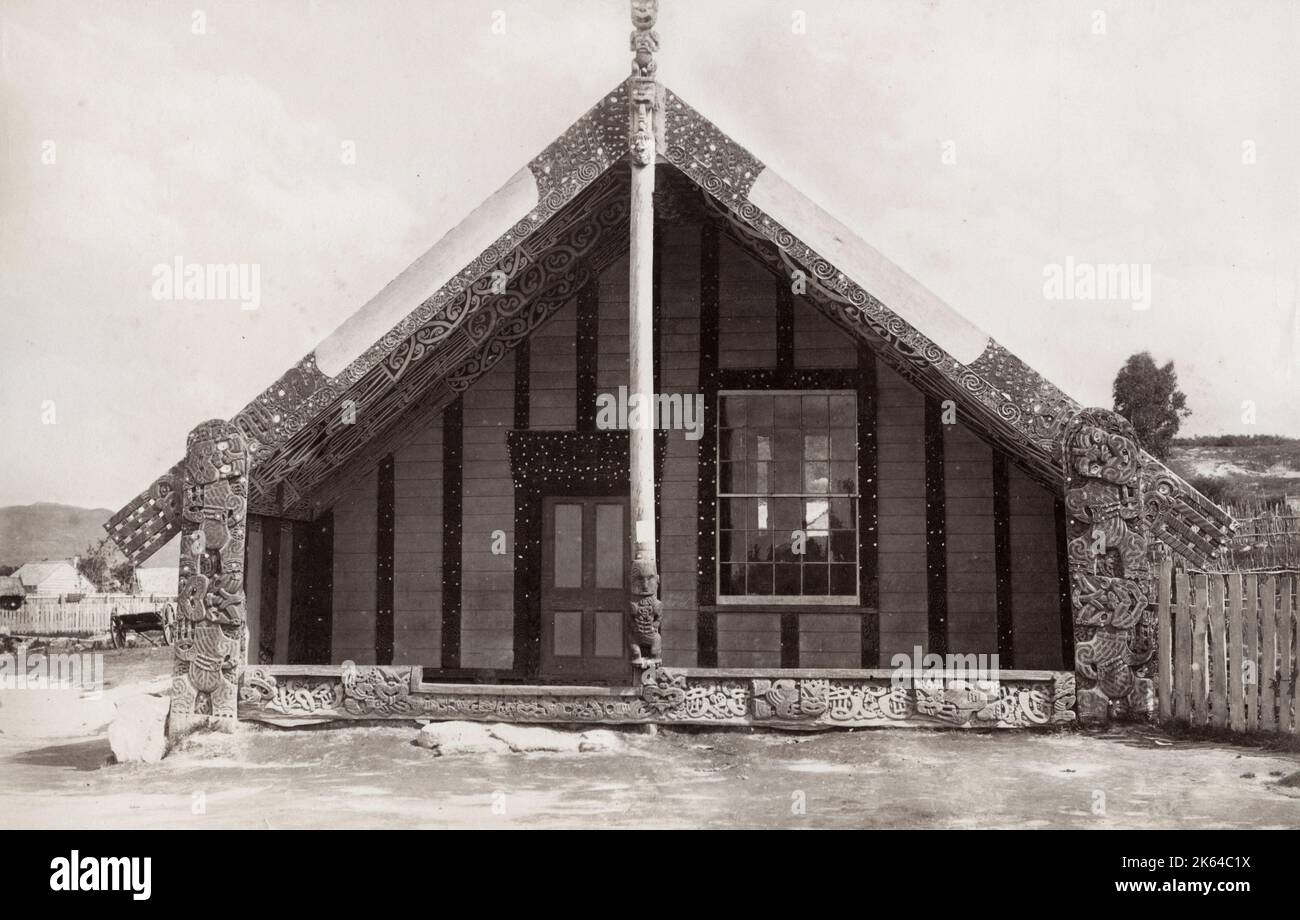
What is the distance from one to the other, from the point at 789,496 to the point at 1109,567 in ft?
11.4

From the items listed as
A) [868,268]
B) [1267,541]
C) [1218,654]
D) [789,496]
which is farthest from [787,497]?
[1267,541]

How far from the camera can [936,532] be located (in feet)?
37.4

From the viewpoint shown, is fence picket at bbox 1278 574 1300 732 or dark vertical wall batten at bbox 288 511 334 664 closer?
fence picket at bbox 1278 574 1300 732

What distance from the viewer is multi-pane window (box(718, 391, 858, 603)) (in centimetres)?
1162

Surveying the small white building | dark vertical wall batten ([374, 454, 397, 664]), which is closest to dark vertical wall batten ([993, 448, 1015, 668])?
dark vertical wall batten ([374, 454, 397, 664])

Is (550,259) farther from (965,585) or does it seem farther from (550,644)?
(965,585)

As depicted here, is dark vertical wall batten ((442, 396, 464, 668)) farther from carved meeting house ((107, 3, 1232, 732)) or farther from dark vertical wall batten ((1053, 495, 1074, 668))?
dark vertical wall batten ((1053, 495, 1074, 668))

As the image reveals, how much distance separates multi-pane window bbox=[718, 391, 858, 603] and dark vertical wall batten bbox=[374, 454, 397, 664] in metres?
3.30

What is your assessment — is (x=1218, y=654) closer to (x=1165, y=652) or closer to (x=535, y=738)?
(x=1165, y=652)

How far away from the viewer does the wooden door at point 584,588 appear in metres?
11.9

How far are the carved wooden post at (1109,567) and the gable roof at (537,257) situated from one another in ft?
0.74

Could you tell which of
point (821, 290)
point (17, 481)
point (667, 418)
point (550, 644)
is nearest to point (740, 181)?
point (821, 290)

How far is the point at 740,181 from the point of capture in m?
9.53

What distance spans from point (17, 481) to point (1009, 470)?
9.63 meters
